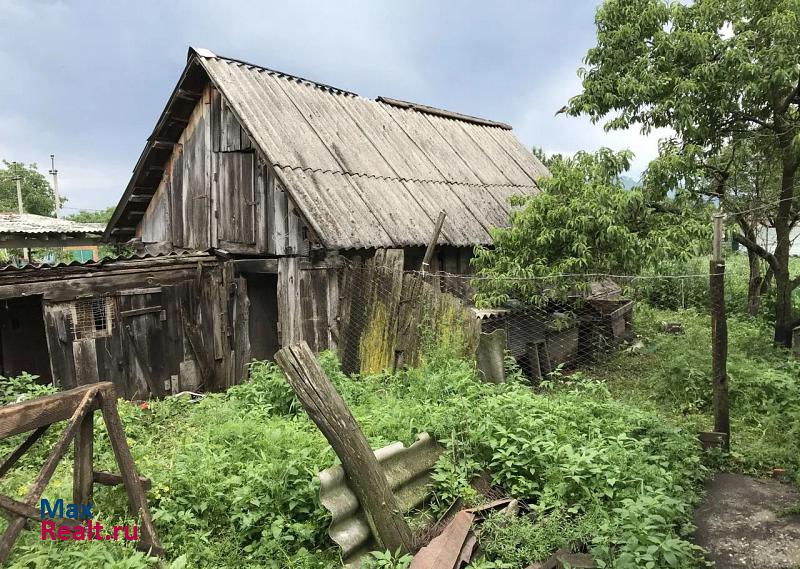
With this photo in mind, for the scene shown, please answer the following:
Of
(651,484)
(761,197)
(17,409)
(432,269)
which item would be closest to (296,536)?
(17,409)

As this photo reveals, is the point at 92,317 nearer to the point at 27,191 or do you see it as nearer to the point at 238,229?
the point at 238,229

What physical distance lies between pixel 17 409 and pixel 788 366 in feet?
30.1

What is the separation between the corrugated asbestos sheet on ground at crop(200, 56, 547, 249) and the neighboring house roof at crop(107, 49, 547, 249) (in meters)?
0.03

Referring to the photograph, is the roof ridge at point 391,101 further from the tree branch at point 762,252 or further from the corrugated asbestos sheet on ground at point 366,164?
the tree branch at point 762,252

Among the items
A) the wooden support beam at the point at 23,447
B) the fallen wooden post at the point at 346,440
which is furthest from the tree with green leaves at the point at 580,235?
the wooden support beam at the point at 23,447

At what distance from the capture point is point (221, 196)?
973 cm

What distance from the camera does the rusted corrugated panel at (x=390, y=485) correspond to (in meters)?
3.65

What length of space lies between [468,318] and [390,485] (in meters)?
3.00

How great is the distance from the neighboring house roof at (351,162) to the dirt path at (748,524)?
5448mm

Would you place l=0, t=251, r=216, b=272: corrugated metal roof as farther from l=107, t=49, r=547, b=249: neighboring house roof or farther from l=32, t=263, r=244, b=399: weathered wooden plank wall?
l=107, t=49, r=547, b=249: neighboring house roof

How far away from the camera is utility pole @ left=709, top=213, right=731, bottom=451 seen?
5590 millimetres

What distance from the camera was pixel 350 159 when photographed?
10.0 m

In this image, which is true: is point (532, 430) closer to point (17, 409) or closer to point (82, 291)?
point (17, 409)

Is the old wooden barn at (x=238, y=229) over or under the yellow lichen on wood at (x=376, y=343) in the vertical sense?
over
